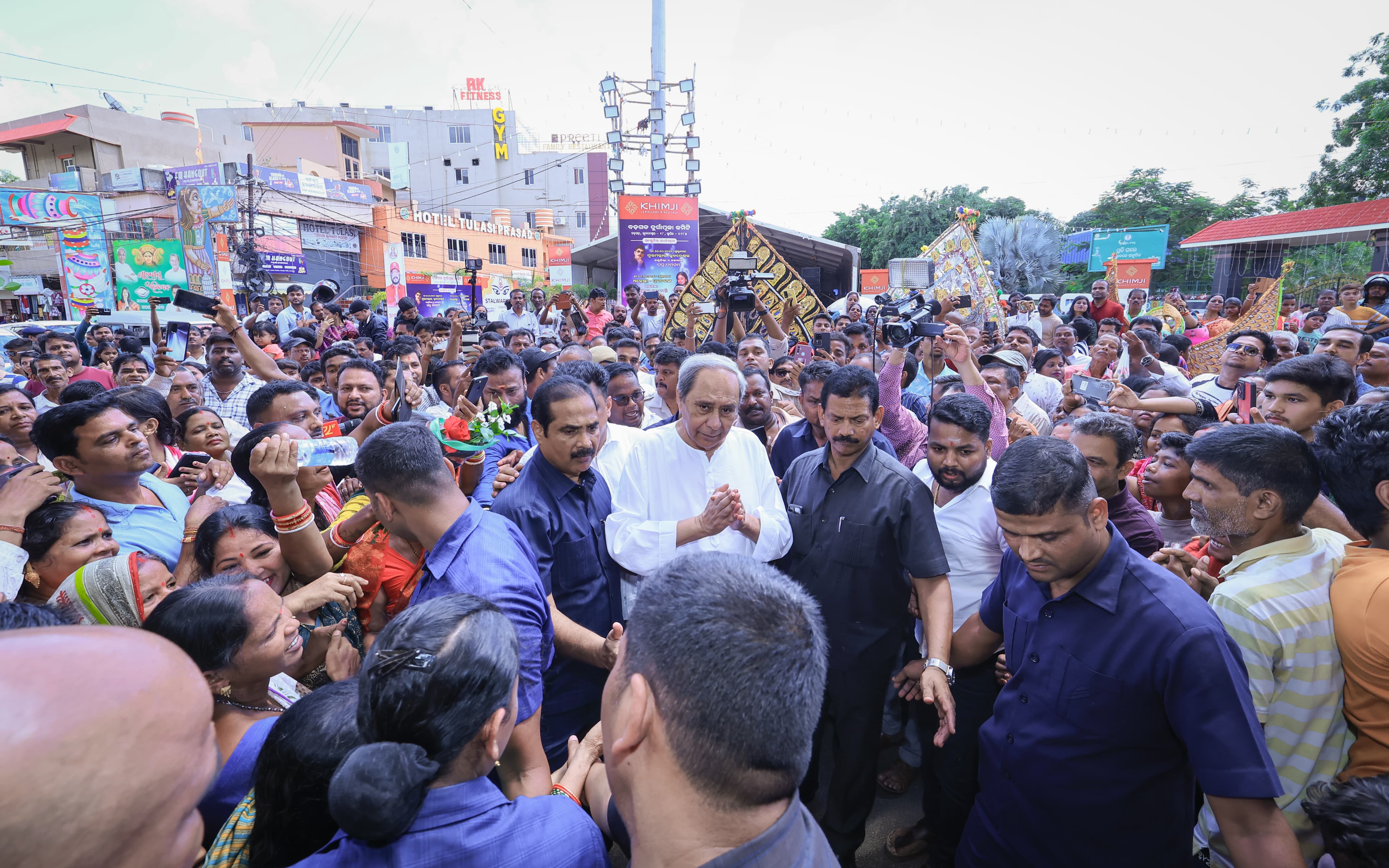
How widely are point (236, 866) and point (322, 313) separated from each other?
11024 millimetres

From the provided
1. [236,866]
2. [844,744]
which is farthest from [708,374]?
[236,866]

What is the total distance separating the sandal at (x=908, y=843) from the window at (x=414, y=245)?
3824cm

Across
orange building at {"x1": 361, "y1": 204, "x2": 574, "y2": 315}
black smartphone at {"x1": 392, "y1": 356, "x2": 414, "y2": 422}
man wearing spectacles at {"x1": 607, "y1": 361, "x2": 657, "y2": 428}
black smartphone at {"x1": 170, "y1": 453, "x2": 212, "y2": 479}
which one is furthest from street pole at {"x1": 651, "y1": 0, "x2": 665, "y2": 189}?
black smartphone at {"x1": 170, "y1": 453, "x2": 212, "y2": 479}

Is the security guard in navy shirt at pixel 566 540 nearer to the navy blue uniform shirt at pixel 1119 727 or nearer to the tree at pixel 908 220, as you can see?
the navy blue uniform shirt at pixel 1119 727

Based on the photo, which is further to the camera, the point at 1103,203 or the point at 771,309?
the point at 1103,203

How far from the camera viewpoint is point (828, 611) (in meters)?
2.71

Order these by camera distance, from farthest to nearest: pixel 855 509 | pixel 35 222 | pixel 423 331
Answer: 1. pixel 35 222
2. pixel 423 331
3. pixel 855 509

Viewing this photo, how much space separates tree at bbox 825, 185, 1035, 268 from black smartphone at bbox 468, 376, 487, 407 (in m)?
26.9

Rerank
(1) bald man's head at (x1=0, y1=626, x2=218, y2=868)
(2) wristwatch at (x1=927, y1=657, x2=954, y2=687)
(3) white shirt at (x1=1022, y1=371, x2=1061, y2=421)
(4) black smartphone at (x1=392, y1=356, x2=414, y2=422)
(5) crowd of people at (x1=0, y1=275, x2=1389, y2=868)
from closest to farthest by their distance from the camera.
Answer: (1) bald man's head at (x1=0, y1=626, x2=218, y2=868) < (5) crowd of people at (x1=0, y1=275, x2=1389, y2=868) < (2) wristwatch at (x1=927, y1=657, x2=954, y2=687) < (4) black smartphone at (x1=392, y1=356, x2=414, y2=422) < (3) white shirt at (x1=1022, y1=371, x2=1061, y2=421)

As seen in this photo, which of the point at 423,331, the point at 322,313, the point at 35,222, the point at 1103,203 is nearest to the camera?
the point at 423,331

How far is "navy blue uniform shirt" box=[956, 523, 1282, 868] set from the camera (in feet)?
5.10

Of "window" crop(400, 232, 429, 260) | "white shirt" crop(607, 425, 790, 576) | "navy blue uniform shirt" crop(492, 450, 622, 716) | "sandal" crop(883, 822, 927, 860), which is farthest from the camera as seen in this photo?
"window" crop(400, 232, 429, 260)

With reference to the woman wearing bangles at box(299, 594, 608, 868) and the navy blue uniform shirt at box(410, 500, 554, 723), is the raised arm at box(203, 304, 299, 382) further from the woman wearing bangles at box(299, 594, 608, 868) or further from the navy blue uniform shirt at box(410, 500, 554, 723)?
the woman wearing bangles at box(299, 594, 608, 868)

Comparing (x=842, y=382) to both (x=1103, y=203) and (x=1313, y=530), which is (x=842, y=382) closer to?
(x=1313, y=530)
